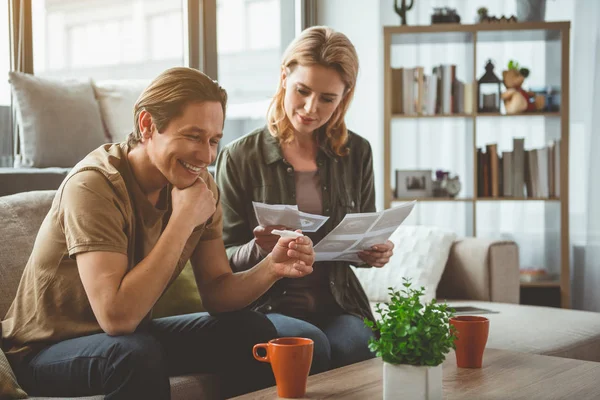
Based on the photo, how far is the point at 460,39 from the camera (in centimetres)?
388

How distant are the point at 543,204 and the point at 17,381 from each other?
9.98 feet

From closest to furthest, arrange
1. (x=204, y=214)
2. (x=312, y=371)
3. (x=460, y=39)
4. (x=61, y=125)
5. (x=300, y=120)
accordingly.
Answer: (x=204, y=214)
(x=312, y=371)
(x=300, y=120)
(x=61, y=125)
(x=460, y=39)

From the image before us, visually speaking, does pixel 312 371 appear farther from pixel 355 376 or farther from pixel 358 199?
pixel 358 199

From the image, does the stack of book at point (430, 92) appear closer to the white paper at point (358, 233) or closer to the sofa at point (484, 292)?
the sofa at point (484, 292)

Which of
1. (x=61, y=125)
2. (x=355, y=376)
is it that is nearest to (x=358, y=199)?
(x=355, y=376)

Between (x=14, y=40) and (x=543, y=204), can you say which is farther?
(x=543, y=204)

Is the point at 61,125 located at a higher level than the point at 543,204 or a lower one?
higher

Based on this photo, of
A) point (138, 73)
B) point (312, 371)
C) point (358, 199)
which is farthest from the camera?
point (138, 73)

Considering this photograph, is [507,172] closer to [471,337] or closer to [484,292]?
[484,292]

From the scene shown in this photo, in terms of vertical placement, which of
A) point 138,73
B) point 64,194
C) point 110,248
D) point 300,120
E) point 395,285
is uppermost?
point 138,73

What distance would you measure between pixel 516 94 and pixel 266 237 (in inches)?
88.6

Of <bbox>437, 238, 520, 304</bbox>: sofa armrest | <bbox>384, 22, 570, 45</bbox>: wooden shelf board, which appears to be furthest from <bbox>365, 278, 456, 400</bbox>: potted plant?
<bbox>384, 22, 570, 45</bbox>: wooden shelf board

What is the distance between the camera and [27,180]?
2.32 metres

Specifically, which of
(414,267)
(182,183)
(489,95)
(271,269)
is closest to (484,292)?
(414,267)
